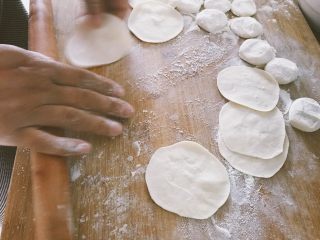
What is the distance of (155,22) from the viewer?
1335mm

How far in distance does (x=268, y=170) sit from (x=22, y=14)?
112 cm

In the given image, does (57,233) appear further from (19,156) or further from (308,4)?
(308,4)

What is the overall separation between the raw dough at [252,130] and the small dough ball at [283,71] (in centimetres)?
14

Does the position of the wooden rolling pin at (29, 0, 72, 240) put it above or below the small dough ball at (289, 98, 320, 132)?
below

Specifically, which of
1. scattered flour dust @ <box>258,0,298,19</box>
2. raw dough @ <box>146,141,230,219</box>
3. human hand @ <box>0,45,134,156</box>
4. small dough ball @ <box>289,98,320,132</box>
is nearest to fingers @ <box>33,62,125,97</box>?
human hand @ <box>0,45,134,156</box>

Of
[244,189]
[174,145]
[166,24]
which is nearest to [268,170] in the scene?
[244,189]

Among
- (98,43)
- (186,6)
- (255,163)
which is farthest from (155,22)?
(255,163)

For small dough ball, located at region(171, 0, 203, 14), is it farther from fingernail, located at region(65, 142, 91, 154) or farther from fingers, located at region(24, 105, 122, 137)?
fingernail, located at region(65, 142, 91, 154)

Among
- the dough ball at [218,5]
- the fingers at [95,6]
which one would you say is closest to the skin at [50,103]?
the fingers at [95,6]

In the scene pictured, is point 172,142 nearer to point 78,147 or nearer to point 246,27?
point 78,147

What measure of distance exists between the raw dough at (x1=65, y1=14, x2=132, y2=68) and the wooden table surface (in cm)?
4

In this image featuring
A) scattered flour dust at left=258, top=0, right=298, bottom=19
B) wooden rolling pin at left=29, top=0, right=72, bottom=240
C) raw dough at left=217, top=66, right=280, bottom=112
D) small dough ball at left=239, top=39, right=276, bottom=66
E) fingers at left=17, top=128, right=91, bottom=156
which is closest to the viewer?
wooden rolling pin at left=29, top=0, right=72, bottom=240

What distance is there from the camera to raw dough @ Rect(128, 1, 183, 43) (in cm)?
130

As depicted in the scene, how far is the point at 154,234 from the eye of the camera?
886mm
